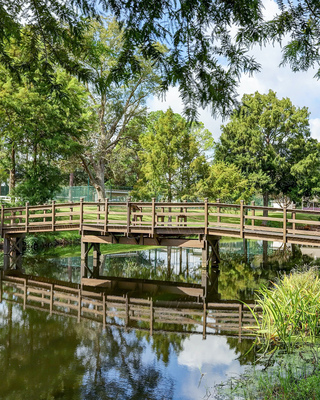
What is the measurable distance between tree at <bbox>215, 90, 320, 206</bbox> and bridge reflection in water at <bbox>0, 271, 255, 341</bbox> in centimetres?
2236

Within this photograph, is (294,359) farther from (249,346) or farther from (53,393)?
(53,393)

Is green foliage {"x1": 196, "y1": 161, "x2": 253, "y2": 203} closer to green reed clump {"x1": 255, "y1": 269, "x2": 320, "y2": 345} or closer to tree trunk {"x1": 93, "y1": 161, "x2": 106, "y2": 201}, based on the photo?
tree trunk {"x1": 93, "y1": 161, "x2": 106, "y2": 201}

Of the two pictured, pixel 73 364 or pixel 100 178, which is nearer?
pixel 73 364

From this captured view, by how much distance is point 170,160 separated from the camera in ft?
77.3

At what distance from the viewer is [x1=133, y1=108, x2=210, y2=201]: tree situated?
23344 mm

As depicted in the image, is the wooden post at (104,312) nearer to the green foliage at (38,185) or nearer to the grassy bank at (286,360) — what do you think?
the grassy bank at (286,360)

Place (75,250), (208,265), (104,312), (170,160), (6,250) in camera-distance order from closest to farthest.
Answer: (104,312) → (208,265) → (6,250) → (75,250) → (170,160)

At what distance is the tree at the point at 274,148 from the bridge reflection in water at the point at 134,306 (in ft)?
73.4

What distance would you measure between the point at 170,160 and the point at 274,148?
48.1 ft

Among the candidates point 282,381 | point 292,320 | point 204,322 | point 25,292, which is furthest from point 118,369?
point 25,292

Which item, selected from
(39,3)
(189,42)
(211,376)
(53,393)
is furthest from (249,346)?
(39,3)

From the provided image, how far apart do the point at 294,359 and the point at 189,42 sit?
486 centimetres

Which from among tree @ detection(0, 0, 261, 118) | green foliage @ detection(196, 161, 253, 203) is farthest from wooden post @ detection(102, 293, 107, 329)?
green foliage @ detection(196, 161, 253, 203)

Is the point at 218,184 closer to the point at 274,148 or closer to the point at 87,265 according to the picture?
the point at 87,265
